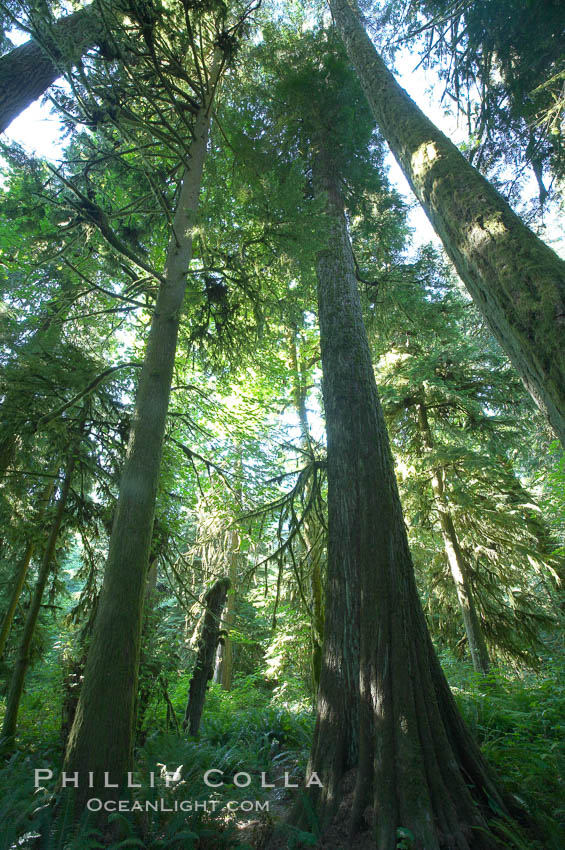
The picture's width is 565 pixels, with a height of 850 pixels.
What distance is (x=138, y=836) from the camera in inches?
112

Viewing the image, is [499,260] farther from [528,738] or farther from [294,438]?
[528,738]

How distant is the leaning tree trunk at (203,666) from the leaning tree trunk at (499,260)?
497 centimetres

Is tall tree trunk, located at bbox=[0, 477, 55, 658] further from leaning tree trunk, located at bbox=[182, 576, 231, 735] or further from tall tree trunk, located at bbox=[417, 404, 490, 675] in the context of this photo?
tall tree trunk, located at bbox=[417, 404, 490, 675]

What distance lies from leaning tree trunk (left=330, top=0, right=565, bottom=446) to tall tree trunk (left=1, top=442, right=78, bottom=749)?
16.5 feet

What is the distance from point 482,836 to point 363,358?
4143 mm

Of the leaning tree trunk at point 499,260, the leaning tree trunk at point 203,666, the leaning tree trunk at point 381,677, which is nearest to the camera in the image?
the leaning tree trunk at point 499,260

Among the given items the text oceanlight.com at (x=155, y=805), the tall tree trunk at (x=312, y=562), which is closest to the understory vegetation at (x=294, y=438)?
the text oceanlight.com at (x=155, y=805)

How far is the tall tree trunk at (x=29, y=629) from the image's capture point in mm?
4758

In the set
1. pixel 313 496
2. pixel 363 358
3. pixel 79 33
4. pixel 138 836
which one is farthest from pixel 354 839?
pixel 79 33

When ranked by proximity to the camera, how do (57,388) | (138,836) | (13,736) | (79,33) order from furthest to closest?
(57,388) < (79,33) < (13,736) < (138,836)

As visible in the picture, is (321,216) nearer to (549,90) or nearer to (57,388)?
(549,90)

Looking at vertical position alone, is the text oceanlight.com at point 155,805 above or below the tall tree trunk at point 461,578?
below

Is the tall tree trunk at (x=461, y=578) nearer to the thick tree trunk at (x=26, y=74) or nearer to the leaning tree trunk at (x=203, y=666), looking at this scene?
the leaning tree trunk at (x=203, y=666)

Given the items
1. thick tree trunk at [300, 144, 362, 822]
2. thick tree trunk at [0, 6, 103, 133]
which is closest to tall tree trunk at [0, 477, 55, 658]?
thick tree trunk at [300, 144, 362, 822]
